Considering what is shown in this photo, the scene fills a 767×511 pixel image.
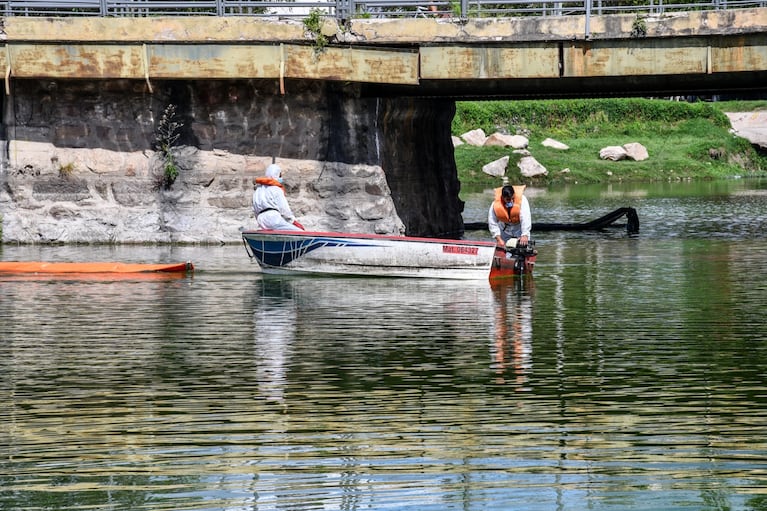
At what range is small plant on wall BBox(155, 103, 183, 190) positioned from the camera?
28.1m

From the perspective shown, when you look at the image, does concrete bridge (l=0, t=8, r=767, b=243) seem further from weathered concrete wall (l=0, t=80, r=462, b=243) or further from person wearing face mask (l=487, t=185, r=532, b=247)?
person wearing face mask (l=487, t=185, r=532, b=247)

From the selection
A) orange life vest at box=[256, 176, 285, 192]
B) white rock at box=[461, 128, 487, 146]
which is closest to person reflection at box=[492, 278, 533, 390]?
orange life vest at box=[256, 176, 285, 192]

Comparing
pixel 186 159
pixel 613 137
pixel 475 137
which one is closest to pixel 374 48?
pixel 186 159

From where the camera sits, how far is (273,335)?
16.4 meters

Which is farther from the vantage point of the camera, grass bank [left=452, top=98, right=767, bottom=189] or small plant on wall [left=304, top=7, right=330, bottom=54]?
grass bank [left=452, top=98, right=767, bottom=189]

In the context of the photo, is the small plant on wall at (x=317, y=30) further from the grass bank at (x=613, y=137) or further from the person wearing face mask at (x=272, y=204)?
the grass bank at (x=613, y=137)

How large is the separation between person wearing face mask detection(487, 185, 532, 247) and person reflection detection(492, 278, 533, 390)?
84cm

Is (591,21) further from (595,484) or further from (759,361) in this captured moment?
(595,484)

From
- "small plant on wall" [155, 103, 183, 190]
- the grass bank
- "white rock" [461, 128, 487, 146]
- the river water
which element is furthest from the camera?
"white rock" [461, 128, 487, 146]

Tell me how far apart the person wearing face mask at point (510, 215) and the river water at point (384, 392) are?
1051mm

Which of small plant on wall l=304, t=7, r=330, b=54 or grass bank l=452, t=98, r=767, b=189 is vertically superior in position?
small plant on wall l=304, t=7, r=330, b=54

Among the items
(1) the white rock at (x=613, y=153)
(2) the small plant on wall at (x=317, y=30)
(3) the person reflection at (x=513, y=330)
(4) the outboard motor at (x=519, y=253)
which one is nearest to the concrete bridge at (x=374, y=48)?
(2) the small plant on wall at (x=317, y=30)

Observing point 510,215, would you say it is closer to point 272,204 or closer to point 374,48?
point 272,204

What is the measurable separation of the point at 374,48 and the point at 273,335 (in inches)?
456
